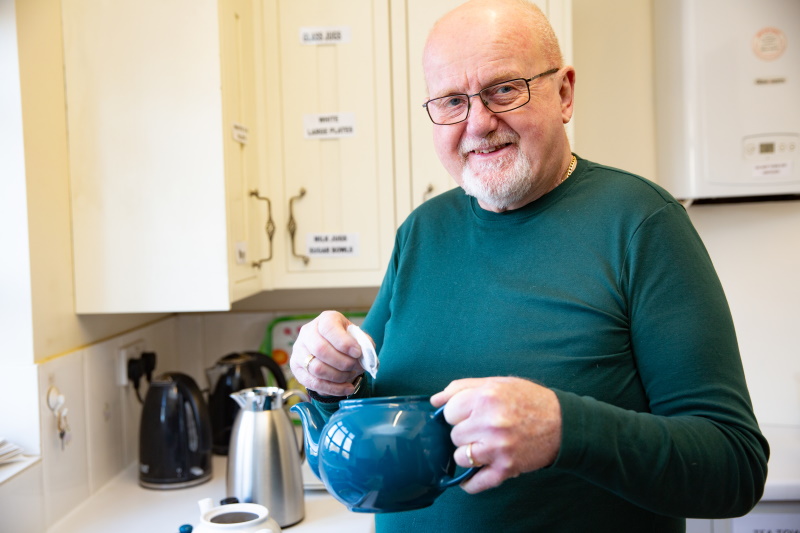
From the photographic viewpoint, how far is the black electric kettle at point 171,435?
69.6 inches

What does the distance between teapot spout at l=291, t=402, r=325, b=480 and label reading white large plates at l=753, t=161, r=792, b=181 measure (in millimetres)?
1530

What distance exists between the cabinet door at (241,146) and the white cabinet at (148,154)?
0.09 feet

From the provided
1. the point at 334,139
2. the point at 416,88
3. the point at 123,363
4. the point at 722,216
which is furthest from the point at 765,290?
the point at 123,363

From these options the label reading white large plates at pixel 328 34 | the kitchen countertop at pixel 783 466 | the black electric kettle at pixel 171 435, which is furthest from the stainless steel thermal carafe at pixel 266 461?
the kitchen countertop at pixel 783 466

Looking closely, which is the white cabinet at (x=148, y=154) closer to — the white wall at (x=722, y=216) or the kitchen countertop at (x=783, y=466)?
the white wall at (x=722, y=216)

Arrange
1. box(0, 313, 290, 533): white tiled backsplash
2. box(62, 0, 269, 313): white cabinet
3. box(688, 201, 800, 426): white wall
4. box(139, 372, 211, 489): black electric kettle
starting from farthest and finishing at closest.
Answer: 1. box(688, 201, 800, 426): white wall
2. box(139, 372, 211, 489): black electric kettle
3. box(62, 0, 269, 313): white cabinet
4. box(0, 313, 290, 533): white tiled backsplash

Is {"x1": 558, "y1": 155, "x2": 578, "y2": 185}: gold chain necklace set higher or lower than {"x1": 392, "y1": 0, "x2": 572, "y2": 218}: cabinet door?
lower

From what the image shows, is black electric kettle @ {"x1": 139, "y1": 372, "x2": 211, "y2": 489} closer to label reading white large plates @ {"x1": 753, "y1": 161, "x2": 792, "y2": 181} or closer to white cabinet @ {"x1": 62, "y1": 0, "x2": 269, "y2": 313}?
white cabinet @ {"x1": 62, "y1": 0, "x2": 269, "y2": 313}

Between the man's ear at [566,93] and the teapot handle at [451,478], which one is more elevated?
the man's ear at [566,93]

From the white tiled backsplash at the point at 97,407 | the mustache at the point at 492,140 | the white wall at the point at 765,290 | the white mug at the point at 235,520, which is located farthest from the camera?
the white wall at the point at 765,290

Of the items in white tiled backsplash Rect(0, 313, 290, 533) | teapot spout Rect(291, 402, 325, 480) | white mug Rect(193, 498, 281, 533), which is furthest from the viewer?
white tiled backsplash Rect(0, 313, 290, 533)

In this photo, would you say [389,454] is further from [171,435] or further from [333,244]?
[333,244]

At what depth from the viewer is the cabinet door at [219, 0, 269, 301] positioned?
67.0 inches

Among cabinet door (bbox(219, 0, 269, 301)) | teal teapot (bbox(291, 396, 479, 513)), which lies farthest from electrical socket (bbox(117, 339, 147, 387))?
teal teapot (bbox(291, 396, 479, 513))
